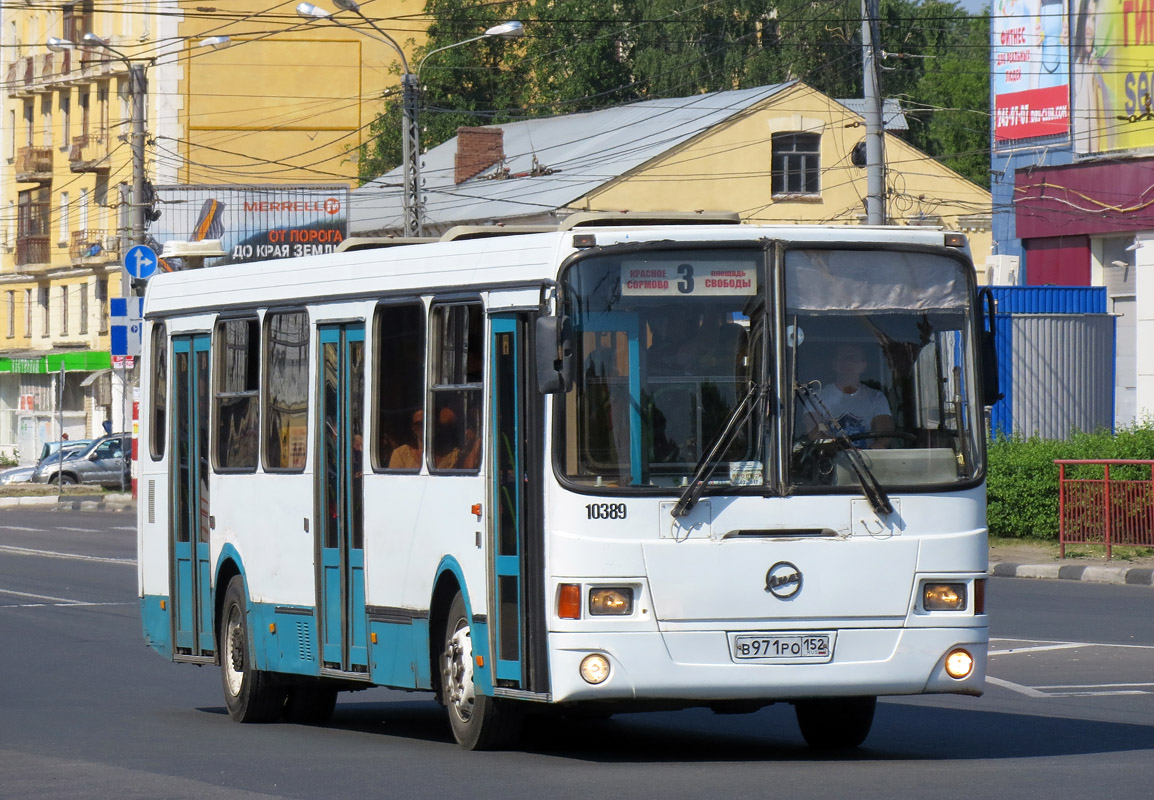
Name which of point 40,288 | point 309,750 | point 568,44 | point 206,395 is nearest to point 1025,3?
point 206,395

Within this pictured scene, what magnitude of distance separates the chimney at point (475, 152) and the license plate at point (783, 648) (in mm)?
49391

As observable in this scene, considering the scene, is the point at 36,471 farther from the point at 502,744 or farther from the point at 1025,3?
the point at 502,744

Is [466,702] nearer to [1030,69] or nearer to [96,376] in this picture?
[1030,69]

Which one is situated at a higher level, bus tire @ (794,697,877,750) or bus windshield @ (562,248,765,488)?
bus windshield @ (562,248,765,488)

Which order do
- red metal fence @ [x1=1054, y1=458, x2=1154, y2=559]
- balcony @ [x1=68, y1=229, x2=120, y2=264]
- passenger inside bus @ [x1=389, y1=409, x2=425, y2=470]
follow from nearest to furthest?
1. passenger inside bus @ [x1=389, y1=409, x2=425, y2=470]
2. red metal fence @ [x1=1054, y1=458, x2=1154, y2=559]
3. balcony @ [x1=68, y1=229, x2=120, y2=264]

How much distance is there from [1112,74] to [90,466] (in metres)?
29.0

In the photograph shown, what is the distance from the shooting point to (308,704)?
12.5 meters

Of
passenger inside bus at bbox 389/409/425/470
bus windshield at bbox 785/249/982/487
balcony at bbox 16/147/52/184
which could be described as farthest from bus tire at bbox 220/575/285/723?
balcony at bbox 16/147/52/184

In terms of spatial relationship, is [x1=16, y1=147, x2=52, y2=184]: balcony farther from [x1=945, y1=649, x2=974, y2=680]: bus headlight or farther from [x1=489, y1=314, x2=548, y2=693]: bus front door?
[x1=945, y1=649, x2=974, y2=680]: bus headlight

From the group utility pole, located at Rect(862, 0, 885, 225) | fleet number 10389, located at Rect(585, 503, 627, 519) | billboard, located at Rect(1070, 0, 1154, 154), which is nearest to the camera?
fleet number 10389, located at Rect(585, 503, 627, 519)

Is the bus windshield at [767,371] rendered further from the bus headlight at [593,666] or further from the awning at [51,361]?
the awning at [51,361]

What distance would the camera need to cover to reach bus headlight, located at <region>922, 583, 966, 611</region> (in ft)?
30.8

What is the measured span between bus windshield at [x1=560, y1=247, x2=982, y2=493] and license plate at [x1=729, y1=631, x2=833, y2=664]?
0.65 metres

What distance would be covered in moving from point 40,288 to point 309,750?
6666cm
